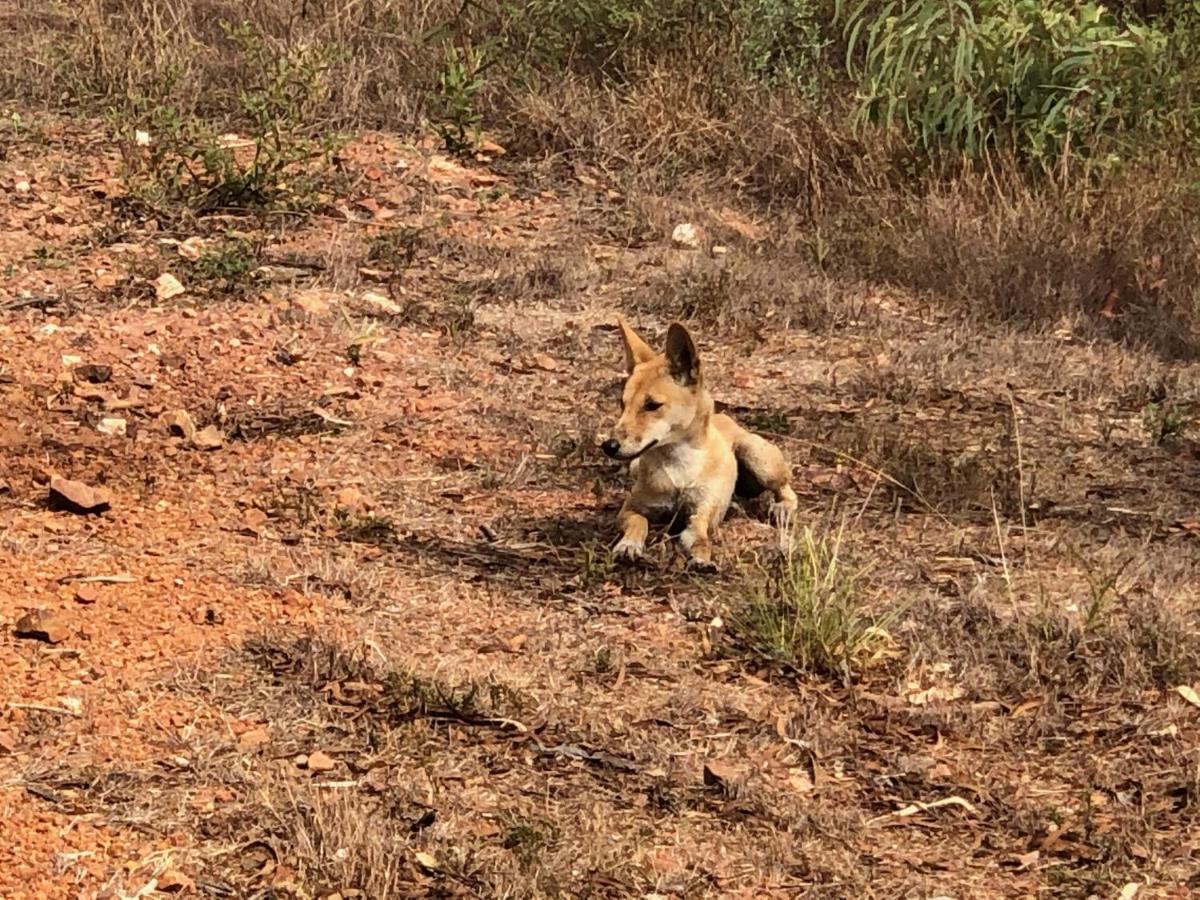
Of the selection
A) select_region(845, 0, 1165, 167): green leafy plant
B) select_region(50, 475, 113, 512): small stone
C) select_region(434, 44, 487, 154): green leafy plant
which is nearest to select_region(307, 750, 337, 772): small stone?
select_region(50, 475, 113, 512): small stone

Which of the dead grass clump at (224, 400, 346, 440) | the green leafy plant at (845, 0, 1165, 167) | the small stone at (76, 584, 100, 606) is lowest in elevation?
the dead grass clump at (224, 400, 346, 440)

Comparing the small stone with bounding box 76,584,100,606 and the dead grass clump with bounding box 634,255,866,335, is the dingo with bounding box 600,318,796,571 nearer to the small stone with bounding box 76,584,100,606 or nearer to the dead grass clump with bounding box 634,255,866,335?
the small stone with bounding box 76,584,100,606

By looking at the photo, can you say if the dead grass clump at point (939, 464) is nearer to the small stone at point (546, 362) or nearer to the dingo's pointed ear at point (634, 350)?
the dingo's pointed ear at point (634, 350)

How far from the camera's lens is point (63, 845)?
3.85 metres

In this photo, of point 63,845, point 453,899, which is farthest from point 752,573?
point 63,845

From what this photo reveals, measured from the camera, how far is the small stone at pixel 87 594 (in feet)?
16.5

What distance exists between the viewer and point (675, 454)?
5.90m

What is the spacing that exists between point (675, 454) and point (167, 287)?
3.22m

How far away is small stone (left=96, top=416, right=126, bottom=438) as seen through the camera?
6.52 m

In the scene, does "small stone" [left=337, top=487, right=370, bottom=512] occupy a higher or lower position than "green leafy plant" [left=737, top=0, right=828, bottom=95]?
lower

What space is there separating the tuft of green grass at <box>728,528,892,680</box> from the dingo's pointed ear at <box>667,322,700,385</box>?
2.85 feet

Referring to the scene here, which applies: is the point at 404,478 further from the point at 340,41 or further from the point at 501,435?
the point at 340,41

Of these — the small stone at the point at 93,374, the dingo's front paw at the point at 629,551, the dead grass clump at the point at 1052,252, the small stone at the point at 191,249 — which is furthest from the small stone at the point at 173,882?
the dead grass clump at the point at 1052,252

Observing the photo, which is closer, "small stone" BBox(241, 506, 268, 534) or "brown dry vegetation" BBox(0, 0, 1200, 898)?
"brown dry vegetation" BBox(0, 0, 1200, 898)
